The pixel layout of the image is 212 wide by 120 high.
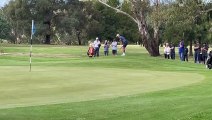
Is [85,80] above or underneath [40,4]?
underneath

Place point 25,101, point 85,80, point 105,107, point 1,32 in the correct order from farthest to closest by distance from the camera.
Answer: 1. point 1,32
2. point 85,80
3. point 25,101
4. point 105,107

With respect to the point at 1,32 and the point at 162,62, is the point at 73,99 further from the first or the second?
the point at 1,32

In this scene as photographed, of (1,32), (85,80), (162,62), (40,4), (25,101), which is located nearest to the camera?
(25,101)

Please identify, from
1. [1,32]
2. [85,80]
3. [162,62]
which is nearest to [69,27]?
[1,32]

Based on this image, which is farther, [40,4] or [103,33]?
[103,33]

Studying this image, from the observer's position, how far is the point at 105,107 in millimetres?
11758

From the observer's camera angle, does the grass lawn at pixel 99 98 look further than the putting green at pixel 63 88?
No

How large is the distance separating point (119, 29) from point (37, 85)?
3855 inches

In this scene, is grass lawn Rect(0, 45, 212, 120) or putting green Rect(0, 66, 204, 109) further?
putting green Rect(0, 66, 204, 109)

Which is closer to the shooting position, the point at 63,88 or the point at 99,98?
the point at 99,98

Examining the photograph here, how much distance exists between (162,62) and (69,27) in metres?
73.3

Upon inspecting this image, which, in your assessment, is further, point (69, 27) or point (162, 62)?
point (69, 27)


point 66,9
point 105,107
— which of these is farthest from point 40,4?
point 105,107

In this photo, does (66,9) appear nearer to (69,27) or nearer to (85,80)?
(69,27)
